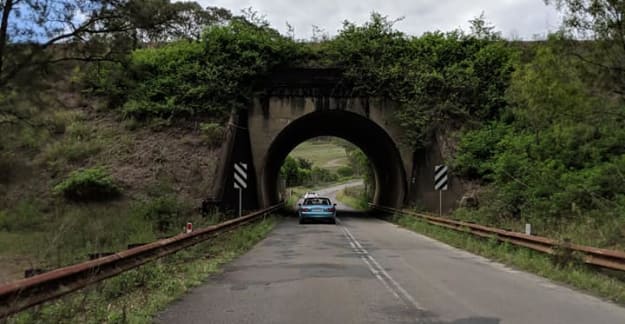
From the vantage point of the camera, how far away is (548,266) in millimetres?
11430

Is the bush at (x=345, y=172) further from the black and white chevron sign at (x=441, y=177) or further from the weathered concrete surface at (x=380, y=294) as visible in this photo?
the weathered concrete surface at (x=380, y=294)

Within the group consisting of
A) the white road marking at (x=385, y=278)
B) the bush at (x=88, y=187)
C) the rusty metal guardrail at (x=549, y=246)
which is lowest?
the white road marking at (x=385, y=278)

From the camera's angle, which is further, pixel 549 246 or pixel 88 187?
pixel 88 187

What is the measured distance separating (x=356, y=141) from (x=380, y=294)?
33646mm

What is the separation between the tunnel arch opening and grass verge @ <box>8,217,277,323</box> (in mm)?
17965

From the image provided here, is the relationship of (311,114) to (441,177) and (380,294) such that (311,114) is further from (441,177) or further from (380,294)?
(380,294)

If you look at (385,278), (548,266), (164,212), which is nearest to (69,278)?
(385,278)

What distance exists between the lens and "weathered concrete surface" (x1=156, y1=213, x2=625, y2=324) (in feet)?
23.4

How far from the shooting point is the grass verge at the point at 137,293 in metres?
6.49

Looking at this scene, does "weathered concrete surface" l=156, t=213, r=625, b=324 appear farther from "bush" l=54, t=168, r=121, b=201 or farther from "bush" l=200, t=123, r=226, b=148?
"bush" l=200, t=123, r=226, b=148

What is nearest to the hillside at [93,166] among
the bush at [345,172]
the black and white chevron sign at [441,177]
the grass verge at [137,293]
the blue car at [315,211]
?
the grass verge at [137,293]

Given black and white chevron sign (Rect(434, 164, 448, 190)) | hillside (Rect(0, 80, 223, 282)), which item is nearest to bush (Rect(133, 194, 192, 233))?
hillside (Rect(0, 80, 223, 282))

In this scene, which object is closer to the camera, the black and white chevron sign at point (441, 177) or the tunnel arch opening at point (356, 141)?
the black and white chevron sign at point (441, 177)

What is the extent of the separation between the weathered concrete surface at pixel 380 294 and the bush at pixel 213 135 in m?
13.4
